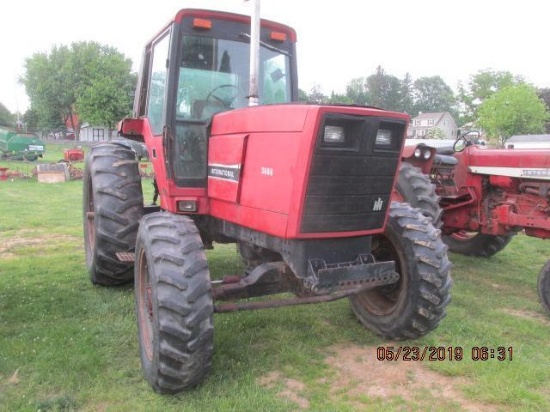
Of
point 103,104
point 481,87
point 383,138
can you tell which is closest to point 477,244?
point 383,138

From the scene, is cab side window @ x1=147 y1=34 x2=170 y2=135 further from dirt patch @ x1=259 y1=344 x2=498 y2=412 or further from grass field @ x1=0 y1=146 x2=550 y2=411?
dirt patch @ x1=259 y1=344 x2=498 y2=412

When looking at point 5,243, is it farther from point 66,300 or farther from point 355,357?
point 355,357

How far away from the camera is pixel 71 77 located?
49312mm

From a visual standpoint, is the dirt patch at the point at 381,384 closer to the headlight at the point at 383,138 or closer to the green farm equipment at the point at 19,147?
the headlight at the point at 383,138

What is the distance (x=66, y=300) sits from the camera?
5227mm

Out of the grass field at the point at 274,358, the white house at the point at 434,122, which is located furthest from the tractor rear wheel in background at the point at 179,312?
the white house at the point at 434,122

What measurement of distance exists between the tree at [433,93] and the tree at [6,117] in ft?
227

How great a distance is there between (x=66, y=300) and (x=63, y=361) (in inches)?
58.6

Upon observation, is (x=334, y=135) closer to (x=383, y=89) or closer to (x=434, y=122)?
(x=383, y=89)

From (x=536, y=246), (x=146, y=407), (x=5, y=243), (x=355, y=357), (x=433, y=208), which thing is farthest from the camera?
(x=536, y=246)

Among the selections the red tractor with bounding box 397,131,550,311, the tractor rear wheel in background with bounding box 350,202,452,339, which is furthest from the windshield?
the red tractor with bounding box 397,131,550,311

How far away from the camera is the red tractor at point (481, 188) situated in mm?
5844

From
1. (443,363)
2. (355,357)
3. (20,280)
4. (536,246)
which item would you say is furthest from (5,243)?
(536,246)

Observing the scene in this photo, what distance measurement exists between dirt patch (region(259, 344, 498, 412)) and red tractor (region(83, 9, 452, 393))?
42cm
